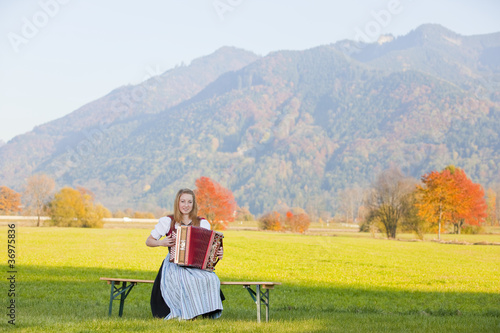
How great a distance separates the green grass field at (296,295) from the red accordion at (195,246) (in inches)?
42.7

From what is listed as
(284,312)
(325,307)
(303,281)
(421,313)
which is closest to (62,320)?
(284,312)

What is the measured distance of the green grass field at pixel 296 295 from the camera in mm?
9727

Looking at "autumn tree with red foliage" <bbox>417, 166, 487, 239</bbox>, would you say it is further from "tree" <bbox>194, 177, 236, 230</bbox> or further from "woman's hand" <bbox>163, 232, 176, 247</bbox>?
"woman's hand" <bbox>163, 232, 176, 247</bbox>

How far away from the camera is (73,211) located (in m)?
73.1

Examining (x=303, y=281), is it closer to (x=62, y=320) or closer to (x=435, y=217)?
(x=62, y=320)

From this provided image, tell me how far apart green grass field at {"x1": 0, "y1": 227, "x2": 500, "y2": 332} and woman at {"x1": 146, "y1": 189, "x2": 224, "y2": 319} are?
1.23 ft

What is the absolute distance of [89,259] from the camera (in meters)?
27.0

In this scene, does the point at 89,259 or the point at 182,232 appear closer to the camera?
the point at 182,232

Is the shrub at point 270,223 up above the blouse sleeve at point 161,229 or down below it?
below

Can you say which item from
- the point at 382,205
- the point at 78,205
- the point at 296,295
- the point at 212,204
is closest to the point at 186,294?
the point at 296,295

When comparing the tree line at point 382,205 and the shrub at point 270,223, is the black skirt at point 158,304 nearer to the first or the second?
the tree line at point 382,205

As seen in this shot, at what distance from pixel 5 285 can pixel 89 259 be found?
36.2 ft

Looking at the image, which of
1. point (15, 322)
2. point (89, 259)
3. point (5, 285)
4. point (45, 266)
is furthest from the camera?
point (89, 259)

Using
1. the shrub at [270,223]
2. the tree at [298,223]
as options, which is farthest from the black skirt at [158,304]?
the shrub at [270,223]
